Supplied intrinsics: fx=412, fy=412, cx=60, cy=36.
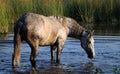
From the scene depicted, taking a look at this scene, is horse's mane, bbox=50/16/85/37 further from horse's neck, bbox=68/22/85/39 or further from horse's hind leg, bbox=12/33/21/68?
horse's hind leg, bbox=12/33/21/68

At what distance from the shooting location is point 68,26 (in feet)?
43.3

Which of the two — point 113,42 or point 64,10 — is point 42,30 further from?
point 64,10

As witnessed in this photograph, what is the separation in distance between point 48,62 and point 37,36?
1700 millimetres

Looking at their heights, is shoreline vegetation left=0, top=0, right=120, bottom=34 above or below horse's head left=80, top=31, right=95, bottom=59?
above

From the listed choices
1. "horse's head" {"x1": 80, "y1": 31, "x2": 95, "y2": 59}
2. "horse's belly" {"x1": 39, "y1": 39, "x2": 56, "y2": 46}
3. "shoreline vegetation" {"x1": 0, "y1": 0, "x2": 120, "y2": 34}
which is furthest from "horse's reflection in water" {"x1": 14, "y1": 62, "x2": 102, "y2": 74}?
"shoreline vegetation" {"x1": 0, "y1": 0, "x2": 120, "y2": 34}

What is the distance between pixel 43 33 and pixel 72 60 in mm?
1983

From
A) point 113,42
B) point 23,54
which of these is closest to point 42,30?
point 23,54

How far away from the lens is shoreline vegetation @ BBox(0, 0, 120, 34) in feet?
81.4

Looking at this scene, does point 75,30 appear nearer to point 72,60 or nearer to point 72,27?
point 72,27

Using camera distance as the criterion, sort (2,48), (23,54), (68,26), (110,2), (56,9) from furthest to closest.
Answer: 1. (110,2)
2. (56,9)
3. (2,48)
4. (23,54)
5. (68,26)

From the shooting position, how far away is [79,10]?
26703 mm

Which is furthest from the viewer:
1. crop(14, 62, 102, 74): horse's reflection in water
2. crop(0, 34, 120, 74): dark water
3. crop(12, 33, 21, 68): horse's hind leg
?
crop(12, 33, 21, 68): horse's hind leg

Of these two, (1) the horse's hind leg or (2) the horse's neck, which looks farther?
(2) the horse's neck

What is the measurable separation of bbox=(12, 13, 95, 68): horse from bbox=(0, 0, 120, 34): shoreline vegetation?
1033 cm
